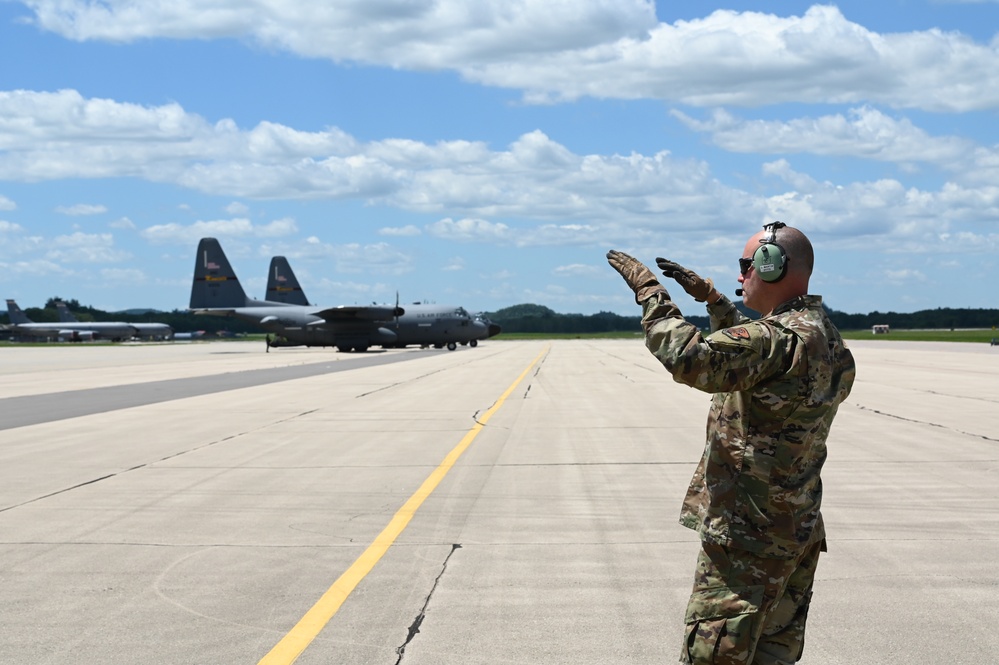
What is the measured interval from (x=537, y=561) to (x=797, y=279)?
4341 millimetres

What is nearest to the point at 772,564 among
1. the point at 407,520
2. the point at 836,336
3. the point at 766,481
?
the point at 766,481

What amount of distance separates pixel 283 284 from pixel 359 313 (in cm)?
2135

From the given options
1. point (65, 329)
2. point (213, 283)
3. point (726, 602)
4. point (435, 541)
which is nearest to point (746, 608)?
point (726, 602)

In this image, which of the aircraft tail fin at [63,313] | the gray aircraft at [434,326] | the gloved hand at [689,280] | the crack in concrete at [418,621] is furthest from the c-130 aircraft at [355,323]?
the aircraft tail fin at [63,313]

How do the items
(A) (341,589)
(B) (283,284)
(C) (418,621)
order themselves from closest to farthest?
(C) (418,621) < (A) (341,589) < (B) (283,284)

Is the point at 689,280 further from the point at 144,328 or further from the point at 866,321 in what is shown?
the point at 866,321

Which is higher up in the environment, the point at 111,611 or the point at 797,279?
the point at 797,279

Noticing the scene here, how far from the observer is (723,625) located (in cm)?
356

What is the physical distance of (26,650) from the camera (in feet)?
18.3

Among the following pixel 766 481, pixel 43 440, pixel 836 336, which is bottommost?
pixel 43 440

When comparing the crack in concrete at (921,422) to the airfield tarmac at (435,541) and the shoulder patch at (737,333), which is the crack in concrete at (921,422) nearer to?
the airfield tarmac at (435,541)

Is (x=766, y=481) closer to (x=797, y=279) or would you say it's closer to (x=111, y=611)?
(x=797, y=279)

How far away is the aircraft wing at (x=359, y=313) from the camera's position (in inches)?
2579

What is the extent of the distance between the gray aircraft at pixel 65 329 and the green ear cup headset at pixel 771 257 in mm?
126453
